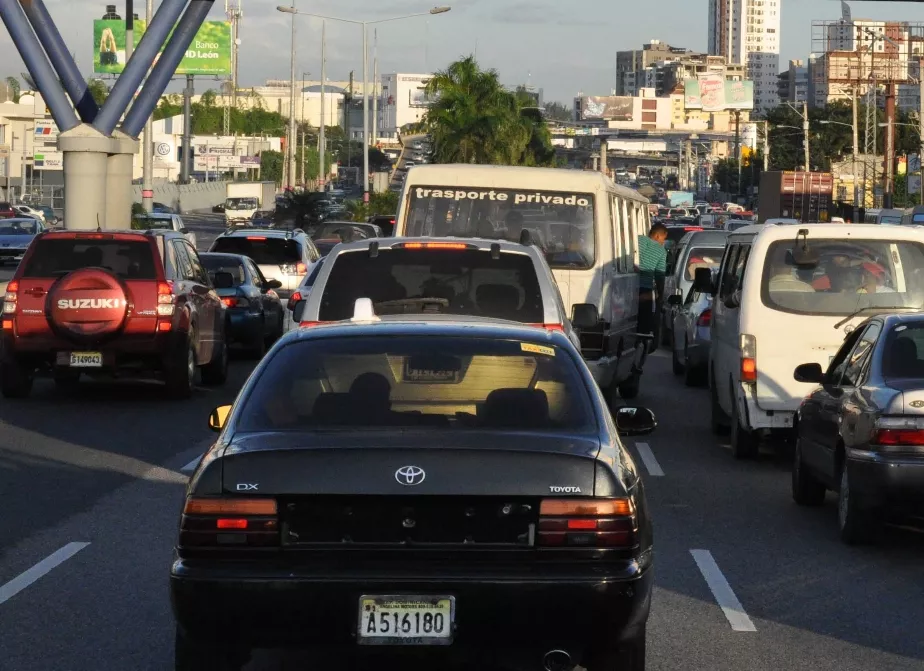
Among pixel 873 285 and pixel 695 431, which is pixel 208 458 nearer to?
pixel 873 285

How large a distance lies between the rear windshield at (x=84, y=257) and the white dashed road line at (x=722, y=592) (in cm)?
974

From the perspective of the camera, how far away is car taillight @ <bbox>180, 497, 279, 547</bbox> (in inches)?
224

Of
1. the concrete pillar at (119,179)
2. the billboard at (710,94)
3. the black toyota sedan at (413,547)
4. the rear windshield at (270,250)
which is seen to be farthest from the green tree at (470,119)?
the billboard at (710,94)

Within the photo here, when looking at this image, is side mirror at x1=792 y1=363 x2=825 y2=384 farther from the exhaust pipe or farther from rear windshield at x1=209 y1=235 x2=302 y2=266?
rear windshield at x1=209 y1=235 x2=302 y2=266

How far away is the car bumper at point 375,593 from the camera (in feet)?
18.3

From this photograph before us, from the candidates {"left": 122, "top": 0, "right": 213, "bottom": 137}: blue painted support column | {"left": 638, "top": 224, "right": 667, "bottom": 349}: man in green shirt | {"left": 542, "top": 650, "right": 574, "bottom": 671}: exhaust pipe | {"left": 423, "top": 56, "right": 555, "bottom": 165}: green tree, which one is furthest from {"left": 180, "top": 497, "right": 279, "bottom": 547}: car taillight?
{"left": 423, "top": 56, "right": 555, "bottom": 165}: green tree

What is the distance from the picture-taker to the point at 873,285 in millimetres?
13883

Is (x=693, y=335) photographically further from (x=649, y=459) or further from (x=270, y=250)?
(x=270, y=250)

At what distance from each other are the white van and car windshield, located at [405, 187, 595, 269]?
2798 millimetres

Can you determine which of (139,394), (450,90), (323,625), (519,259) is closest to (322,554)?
(323,625)

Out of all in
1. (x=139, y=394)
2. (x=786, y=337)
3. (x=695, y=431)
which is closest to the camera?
(x=786, y=337)

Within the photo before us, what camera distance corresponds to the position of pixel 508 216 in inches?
666

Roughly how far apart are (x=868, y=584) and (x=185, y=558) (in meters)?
4.60

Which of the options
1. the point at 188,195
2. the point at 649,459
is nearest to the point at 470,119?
the point at 649,459
